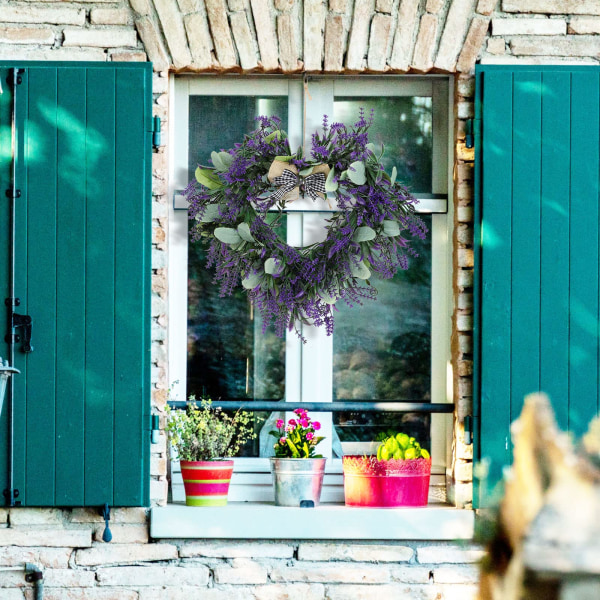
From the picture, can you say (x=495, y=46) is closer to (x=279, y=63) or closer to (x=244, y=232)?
(x=279, y=63)

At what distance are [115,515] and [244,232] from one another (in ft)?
4.19

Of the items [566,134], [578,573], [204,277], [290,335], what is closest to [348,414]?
[290,335]

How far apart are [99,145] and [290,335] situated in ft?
3.78

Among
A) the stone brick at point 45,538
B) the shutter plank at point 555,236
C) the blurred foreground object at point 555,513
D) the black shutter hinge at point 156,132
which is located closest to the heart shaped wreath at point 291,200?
the black shutter hinge at point 156,132

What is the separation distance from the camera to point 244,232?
13.0ft

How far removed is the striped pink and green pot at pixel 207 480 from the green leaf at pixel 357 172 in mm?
1270

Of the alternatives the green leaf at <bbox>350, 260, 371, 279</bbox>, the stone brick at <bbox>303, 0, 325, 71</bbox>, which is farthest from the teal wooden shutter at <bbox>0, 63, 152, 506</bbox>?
the green leaf at <bbox>350, 260, 371, 279</bbox>

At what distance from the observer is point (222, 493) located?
414cm

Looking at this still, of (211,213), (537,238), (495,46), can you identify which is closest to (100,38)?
(211,213)

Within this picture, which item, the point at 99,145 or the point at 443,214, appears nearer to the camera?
the point at 99,145

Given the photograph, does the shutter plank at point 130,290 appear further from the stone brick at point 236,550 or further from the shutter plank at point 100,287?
the stone brick at point 236,550

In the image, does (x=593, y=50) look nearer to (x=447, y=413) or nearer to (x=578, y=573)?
(x=447, y=413)

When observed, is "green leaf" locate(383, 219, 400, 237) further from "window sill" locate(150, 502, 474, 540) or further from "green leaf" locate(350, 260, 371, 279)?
"window sill" locate(150, 502, 474, 540)

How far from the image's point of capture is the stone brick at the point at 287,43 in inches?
164
